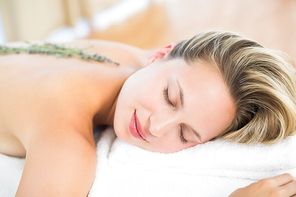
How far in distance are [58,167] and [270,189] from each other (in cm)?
67

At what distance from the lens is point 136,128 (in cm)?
116

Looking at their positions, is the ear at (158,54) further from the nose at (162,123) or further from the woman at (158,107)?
the nose at (162,123)

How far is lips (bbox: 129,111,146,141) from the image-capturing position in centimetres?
115

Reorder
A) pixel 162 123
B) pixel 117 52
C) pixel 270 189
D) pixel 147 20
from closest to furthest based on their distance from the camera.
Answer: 1. pixel 270 189
2. pixel 162 123
3. pixel 117 52
4. pixel 147 20

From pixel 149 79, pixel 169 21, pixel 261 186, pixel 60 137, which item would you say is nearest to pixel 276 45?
pixel 169 21

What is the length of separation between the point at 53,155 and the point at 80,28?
2.50 m

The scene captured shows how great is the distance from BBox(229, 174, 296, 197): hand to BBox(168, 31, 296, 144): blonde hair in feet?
0.63

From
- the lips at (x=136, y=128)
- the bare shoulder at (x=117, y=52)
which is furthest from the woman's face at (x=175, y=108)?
the bare shoulder at (x=117, y=52)

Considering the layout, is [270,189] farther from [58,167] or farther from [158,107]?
[58,167]

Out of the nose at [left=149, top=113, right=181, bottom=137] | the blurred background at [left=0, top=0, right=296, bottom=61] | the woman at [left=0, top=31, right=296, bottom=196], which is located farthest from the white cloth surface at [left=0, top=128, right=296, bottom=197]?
the blurred background at [left=0, top=0, right=296, bottom=61]

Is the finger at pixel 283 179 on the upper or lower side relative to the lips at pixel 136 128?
lower

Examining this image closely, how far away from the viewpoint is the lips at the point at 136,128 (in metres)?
1.15

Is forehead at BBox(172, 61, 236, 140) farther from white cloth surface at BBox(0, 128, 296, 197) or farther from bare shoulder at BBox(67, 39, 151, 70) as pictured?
bare shoulder at BBox(67, 39, 151, 70)

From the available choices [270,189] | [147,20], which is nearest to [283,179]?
[270,189]
